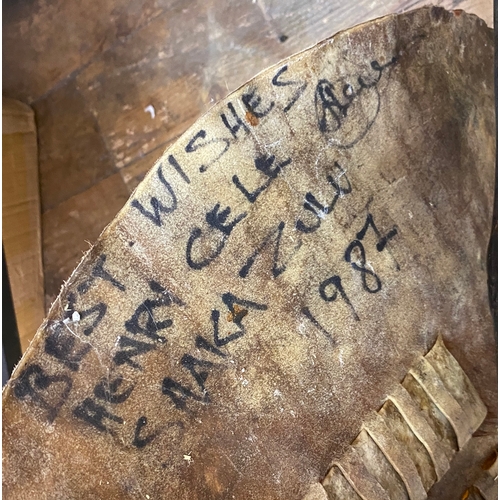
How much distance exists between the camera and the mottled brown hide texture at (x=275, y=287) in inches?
30.4

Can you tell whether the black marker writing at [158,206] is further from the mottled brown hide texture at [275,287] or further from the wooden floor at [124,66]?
the wooden floor at [124,66]

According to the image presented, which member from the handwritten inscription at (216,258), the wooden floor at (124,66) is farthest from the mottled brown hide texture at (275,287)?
the wooden floor at (124,66)

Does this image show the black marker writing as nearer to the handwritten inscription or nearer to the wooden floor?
the handwritten inscription

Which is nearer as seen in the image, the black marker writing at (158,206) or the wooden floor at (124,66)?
the black marker writing at (158,206)

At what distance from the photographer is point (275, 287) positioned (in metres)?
0.85

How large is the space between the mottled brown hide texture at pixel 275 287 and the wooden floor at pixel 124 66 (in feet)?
1.65

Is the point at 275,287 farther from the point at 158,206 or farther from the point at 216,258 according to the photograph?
the point at 158,206

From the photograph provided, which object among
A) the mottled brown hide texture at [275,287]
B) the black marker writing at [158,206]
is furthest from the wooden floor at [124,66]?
the black marker writing at [158,206]

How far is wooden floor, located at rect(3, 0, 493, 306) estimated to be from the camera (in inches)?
53.1

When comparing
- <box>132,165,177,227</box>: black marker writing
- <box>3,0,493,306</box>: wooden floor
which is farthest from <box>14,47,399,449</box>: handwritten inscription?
<box>3,0,493,306</box>: wooden floor

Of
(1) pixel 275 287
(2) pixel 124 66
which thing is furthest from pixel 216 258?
(2) pixel 124 66

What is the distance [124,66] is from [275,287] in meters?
0.83

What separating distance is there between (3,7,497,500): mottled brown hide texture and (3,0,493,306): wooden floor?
503 mm

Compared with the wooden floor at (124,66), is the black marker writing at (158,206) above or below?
below
